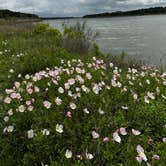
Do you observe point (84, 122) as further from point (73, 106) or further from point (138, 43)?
point (138, 43)

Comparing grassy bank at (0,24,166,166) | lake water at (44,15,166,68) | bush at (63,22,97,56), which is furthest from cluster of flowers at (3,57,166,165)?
lake water at (44,15,166,68)

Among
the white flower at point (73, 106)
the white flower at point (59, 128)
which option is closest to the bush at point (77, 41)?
the white flower at point (73, 106)

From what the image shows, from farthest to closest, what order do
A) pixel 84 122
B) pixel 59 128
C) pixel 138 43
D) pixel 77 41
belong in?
pixel 138 43 < pixel 77 41 < pixel 84 122 < pixel 59 128

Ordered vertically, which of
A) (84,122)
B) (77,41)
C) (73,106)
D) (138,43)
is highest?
(73,106)

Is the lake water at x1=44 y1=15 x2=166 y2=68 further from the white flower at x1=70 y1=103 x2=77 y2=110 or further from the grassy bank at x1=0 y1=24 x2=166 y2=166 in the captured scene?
the white flower at x1=70 y1=103 x2=77 y2=110

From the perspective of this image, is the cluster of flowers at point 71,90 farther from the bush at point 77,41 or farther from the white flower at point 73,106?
the bush at point 77,41

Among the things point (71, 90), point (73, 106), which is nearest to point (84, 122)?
point (73, 106)

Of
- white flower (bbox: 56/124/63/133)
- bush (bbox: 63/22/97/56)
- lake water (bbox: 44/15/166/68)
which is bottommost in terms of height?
lake water (bbox: 44/15/166/68)

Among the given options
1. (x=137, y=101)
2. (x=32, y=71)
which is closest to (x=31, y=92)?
(x=137, y=101)

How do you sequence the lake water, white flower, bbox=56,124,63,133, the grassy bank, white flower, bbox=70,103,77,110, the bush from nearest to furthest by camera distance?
the grassy bank → white flower, bbox=56,124,63,133 → white flower, bbox=70,103,77,110 → the bush → the lake water

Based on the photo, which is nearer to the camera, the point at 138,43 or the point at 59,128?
the point at 59,128

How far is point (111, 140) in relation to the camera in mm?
3143

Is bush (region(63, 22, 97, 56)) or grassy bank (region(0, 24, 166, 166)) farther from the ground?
grassy bank (region(0, 24, 166, 166))

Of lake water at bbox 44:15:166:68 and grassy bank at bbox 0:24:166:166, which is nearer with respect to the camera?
grassy bank at bbox 0:24:166:166
